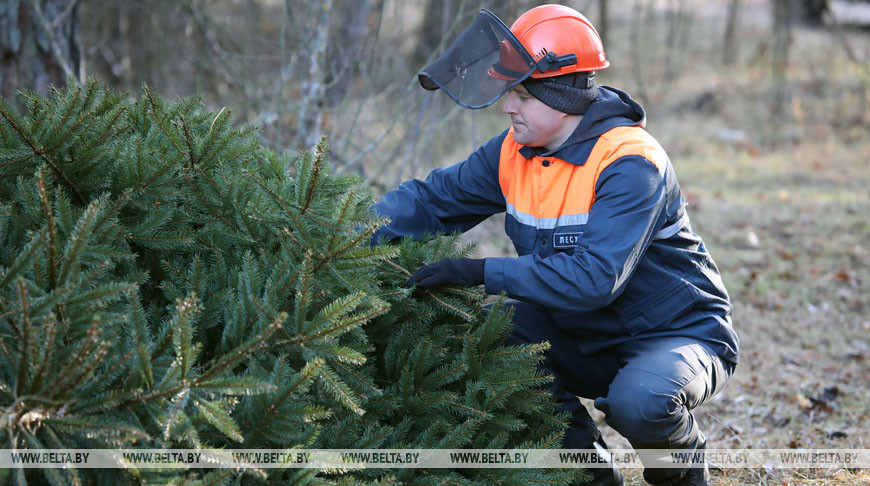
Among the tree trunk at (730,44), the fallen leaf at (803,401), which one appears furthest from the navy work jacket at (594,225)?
the tree trunk at (730,44)

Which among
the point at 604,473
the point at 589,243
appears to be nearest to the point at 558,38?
the point at 589,243

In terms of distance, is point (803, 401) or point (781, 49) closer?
point (803, 401)

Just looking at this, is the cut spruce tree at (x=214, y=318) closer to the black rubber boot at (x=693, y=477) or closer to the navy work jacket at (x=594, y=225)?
the navy work jacket at (x=594, y=225)

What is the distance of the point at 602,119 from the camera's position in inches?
119

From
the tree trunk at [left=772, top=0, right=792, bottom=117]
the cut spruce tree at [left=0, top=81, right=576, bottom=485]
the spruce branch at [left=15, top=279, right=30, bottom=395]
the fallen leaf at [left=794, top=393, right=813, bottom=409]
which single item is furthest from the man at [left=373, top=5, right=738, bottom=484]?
the tree trunk at [left=772, top=0, right=792, bottom=117]

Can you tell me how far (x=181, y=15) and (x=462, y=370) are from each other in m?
9.54

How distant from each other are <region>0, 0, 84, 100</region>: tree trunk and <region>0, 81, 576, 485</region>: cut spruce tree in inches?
111

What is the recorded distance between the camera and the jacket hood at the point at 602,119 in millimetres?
3002

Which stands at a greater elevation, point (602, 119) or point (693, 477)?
point (602, 119)

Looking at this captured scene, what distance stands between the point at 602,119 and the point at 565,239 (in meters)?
0.51

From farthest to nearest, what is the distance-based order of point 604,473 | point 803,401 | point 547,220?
point 803,401, point 604,473, point 547,220

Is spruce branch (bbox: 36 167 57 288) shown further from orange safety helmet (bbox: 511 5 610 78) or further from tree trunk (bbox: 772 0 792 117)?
tree trunk (bbox: 772 0 792 117)

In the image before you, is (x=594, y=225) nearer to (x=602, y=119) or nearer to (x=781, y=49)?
(x=602, y=119)

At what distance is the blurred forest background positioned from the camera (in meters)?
5.04
